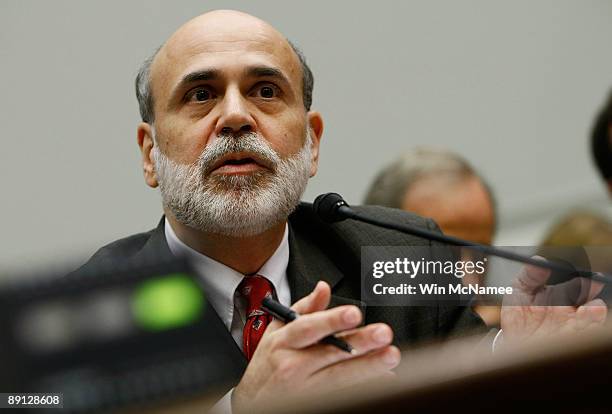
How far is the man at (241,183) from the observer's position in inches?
56.3

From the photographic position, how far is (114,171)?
2.22m

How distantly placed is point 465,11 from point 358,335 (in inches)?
80.8

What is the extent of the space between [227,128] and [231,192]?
0.11 meters

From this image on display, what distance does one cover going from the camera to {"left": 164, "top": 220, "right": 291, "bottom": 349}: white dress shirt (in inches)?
55.4

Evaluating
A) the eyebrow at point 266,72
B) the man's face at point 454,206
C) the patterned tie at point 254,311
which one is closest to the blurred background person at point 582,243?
the man's face at point 454,206

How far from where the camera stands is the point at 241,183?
1.44 meters

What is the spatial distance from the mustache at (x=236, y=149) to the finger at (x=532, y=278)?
45 centimetres

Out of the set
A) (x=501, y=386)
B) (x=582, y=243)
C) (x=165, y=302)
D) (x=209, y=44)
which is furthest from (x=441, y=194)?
(x=501, y=386)

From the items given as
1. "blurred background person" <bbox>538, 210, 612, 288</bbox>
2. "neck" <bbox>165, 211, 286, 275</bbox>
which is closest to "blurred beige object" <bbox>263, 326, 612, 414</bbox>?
"blurred background person" <bbox>538, 210, 612, 288</bbox>

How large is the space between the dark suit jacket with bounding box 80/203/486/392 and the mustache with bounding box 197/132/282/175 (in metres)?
0.18

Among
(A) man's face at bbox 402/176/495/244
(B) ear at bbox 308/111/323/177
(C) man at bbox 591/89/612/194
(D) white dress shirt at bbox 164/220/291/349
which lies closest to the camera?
(D) white dress shirt at bbox 164/220/291/349

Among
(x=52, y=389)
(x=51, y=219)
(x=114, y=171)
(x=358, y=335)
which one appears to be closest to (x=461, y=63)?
(x=114, y=171)

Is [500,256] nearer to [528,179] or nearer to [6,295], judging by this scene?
[6,295]

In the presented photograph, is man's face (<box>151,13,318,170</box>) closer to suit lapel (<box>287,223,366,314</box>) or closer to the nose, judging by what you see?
the nose
